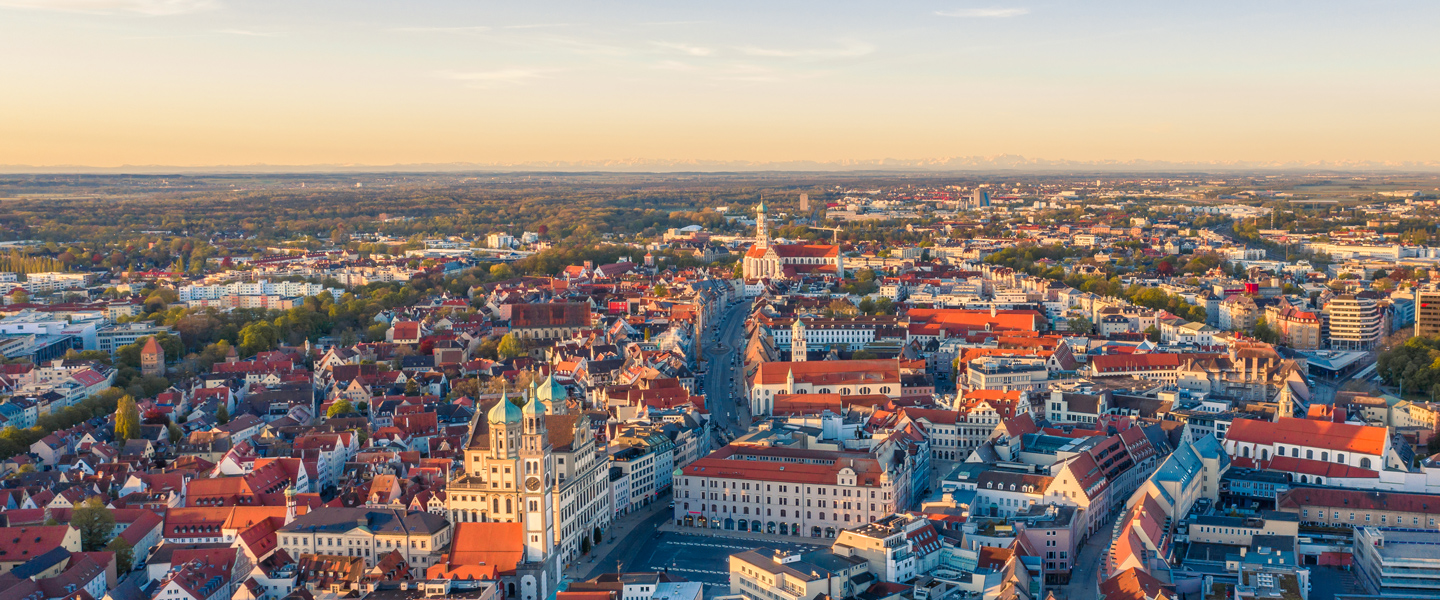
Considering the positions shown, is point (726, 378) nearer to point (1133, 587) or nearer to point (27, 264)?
point (1133, 587)

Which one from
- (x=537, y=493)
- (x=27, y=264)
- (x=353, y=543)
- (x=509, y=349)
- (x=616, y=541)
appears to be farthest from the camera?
(x=27, y=264)

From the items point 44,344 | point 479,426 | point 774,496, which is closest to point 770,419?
point 774,496

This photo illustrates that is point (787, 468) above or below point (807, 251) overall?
below

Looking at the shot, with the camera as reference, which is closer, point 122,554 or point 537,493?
point 537,493

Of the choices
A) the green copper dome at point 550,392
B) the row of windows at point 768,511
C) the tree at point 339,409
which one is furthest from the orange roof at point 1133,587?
the tree at point 339,409

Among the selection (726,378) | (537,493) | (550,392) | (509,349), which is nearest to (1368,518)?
(537,493)

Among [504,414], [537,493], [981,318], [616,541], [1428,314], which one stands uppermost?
[504,414]

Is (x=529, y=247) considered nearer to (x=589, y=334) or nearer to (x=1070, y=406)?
(x=589, y=334)

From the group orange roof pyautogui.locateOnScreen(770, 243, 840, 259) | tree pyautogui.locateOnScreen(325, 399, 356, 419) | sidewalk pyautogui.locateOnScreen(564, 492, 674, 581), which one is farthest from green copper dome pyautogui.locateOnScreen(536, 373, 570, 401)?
orange roof pyautogui.locateOnScreen(770, 243, 840, 259)

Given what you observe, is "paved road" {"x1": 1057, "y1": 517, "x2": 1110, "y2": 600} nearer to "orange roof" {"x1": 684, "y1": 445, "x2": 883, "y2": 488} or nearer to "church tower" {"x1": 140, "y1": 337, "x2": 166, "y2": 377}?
"orange roof" {"x1": 684, "y1": 445, "x2": 883, "y2": 488}
